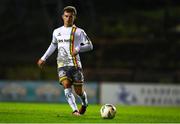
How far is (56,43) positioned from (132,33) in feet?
75.7

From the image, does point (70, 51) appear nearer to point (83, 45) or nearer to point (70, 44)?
point (70, 44)

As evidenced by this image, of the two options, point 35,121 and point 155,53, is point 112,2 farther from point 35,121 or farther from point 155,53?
point 35,121

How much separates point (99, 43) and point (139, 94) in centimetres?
588

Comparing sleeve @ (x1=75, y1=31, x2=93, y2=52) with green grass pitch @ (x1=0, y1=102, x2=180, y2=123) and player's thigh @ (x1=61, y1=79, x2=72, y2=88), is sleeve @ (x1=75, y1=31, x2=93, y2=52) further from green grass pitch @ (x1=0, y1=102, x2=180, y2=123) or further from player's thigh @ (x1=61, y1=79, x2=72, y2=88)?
green grass pitch @ (x1=0, y1=102, x2=180, y2=123)

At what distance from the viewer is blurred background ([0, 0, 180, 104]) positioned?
1124 inches

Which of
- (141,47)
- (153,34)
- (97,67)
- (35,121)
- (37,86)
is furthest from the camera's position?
(153,34)

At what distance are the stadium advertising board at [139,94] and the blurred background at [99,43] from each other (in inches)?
9.5

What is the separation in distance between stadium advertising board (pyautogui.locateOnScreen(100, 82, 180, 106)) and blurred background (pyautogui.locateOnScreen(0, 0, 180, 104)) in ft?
0.79

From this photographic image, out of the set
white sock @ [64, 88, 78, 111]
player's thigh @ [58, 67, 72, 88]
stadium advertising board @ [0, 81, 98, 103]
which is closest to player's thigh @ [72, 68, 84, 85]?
player's thigh @ [58, 67, 72, 88]

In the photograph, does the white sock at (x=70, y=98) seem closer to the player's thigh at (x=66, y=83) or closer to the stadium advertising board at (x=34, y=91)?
the player's thigh at (x=66, y=83)

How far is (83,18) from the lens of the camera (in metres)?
31.0

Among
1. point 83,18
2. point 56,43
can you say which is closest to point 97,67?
point 83,18

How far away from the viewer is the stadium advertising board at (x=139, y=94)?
26.8 metres

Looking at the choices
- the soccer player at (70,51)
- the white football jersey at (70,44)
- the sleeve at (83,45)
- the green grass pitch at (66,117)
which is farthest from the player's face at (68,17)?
the green grass pitch at (66,117)
